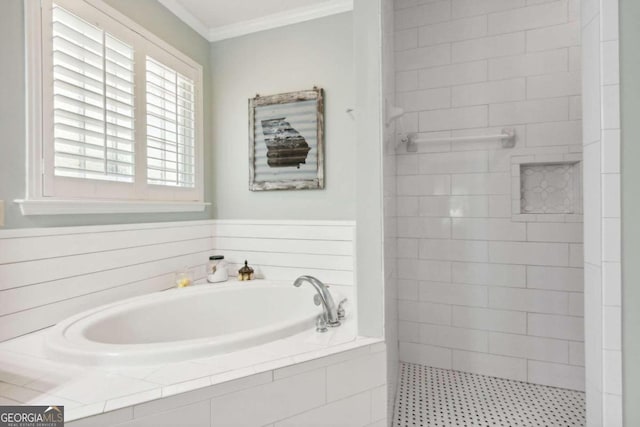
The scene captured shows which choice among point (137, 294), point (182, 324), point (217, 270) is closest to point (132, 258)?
point (137, 294)

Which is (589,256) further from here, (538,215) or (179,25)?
(179,25)

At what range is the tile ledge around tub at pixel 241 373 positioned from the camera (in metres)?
0.99

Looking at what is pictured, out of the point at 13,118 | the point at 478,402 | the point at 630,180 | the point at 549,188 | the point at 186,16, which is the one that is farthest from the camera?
the point at 186,16

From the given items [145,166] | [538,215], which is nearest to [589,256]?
[538,215]

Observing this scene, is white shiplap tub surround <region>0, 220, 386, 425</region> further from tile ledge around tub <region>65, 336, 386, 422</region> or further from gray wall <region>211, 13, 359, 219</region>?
gray wall <region>211, 13, 359, 219</region>

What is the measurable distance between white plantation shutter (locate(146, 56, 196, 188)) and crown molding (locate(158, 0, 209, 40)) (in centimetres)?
42

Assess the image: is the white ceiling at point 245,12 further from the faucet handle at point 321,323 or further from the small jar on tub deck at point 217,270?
the faucet handle at point 321,323

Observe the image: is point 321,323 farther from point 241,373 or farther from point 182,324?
point 182,324

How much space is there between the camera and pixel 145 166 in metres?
2.16

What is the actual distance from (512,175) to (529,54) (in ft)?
2.52

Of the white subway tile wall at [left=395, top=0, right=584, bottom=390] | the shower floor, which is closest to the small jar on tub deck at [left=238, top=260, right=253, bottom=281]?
the white subway tile wall at [left=395, top=0, right=584, bottom=390]

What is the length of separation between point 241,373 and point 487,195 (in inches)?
73.9

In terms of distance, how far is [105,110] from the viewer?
6.12 ft

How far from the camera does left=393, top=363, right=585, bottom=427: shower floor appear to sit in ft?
5.80
